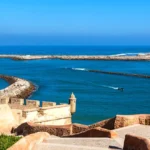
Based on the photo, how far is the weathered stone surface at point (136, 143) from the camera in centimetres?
805

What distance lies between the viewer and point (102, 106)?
41.0m

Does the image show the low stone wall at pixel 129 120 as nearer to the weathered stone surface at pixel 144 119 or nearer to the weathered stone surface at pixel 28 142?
the weathered stone surface at pixel 144 119

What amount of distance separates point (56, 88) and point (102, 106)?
15928mm

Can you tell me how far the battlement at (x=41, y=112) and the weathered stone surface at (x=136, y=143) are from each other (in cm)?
1091

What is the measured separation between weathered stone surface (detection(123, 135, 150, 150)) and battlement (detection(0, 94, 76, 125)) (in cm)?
1091

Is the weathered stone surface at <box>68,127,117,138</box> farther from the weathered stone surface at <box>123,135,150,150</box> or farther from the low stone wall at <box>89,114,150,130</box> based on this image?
the low stone wall at <box>89,114,150,130</box>

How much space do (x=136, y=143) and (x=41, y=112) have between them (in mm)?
12234

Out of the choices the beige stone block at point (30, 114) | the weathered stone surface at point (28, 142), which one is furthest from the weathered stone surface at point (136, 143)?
the beige stone block at point (30, 114)

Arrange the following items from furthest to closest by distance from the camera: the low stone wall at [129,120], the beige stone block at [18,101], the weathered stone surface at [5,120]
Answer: the beige stone block at [18,101] < the weathered stone surface at [5,120] < the low stone wall at [129,120]

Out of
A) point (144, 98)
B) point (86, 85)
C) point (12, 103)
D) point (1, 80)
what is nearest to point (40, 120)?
point (12, 103)

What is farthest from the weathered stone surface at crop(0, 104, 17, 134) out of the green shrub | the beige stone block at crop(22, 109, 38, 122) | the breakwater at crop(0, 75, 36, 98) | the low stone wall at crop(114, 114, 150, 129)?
the breakwater at crop(0, 75, 36, 98)

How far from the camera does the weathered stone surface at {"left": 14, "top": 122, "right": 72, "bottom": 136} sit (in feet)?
45.6

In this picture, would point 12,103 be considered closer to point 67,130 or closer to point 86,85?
point 67,130

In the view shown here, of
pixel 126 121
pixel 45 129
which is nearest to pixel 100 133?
pixel 126 121
